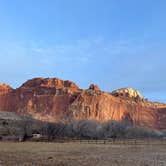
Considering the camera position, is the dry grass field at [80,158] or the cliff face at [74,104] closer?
the dry grass field at [80,158]

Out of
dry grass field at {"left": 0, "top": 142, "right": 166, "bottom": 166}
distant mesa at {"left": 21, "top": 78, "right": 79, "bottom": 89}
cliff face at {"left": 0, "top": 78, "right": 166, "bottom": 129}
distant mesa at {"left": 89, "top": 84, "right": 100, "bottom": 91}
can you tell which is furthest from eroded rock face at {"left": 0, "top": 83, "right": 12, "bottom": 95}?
dry grass field at {"left": 0, "top": 142, "right": 166, "bottom": 166}

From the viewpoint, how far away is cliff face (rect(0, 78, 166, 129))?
6265 inches

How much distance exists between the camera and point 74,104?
160m

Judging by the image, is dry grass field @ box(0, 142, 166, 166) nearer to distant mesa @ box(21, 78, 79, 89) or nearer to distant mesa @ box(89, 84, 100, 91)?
distant mesa @ box(21, 78, 79, 89)

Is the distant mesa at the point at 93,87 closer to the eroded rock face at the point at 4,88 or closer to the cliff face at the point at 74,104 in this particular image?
the cliff face at the point at 74,104

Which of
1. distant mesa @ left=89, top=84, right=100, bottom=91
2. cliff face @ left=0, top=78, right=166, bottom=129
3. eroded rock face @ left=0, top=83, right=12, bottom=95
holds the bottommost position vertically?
cliff face @ left=0, top=78, right=166, bottom=129

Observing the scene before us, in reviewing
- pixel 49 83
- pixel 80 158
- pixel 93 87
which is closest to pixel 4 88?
pixel 49 83

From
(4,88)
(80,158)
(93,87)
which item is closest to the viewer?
(80,158)

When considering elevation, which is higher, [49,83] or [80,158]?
[49,83]

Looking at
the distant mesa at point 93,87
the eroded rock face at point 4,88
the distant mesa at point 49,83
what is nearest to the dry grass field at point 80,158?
the distant mesa at point 49,83

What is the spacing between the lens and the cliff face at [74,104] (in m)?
159

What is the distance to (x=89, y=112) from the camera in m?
159

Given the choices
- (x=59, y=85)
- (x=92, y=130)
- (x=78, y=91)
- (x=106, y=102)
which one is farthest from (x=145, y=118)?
(x=92, y=130)

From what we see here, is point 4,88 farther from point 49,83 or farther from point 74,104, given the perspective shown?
point 74,104
